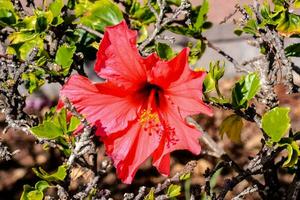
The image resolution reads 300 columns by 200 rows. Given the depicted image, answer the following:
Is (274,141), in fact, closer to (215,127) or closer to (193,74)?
(193,74)

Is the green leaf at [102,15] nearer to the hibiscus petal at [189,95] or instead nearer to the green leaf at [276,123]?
the hibiscus petal at [189,95]

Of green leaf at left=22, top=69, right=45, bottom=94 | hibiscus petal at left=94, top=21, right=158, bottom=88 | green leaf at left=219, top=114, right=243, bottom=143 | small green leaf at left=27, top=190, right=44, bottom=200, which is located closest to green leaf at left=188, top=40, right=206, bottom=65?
green leaf at left=219, top=114, right=243, bottom=143

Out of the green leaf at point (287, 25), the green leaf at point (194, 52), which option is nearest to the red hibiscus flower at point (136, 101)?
the green leaf at point (194, 52)

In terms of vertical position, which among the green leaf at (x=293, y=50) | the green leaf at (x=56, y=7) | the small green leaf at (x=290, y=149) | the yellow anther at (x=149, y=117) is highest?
the green leaf at (x=56, y=7)

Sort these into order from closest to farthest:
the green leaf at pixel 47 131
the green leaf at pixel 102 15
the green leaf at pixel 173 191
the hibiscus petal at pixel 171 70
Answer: the hibiscus petal at pixel 171 70, the green leaf at pixel 47 131, the green leaf at pixel 173 191, the green leaf at pixel 102 15

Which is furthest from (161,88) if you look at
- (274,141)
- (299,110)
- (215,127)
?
(299,110)

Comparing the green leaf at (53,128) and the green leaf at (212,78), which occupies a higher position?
the green leaf at (212,78)

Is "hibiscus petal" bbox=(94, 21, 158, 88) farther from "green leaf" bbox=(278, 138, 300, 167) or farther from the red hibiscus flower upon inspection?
"green leaf" bbox=(278, 138, 300, 167)

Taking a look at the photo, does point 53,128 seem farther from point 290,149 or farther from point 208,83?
point 290,149
